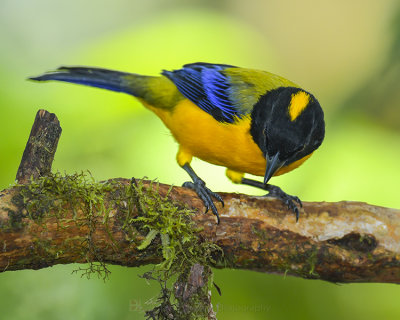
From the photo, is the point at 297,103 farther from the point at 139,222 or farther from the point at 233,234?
the point at 139,222

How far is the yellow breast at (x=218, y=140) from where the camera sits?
13.3 feet

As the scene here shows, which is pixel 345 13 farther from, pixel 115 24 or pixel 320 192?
pixel 320 192

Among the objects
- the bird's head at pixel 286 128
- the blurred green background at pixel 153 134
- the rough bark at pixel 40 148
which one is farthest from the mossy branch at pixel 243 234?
the blurred green background at pixel 153 134

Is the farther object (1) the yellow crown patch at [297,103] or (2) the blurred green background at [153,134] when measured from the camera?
(2) the blurred green background at [153,134]

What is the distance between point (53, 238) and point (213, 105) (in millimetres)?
2117

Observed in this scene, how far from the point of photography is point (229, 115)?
4199 mm

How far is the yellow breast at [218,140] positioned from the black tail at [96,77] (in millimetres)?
798

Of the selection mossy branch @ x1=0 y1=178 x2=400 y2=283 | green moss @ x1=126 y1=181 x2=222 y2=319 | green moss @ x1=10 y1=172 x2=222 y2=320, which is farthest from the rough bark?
green moss @ x1=126 y1=181 x2=222 y2=319

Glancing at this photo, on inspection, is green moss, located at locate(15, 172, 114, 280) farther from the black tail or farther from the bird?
the black tail

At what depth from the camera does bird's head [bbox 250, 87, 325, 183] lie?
3.70m

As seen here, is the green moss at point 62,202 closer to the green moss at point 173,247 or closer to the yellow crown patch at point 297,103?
the green moss at point 173,247

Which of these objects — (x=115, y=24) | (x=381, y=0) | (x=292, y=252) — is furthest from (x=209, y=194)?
(x=381, y=0)

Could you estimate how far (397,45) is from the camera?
4.27m

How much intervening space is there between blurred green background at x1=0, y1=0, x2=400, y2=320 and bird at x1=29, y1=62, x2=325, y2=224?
0.85 feet
